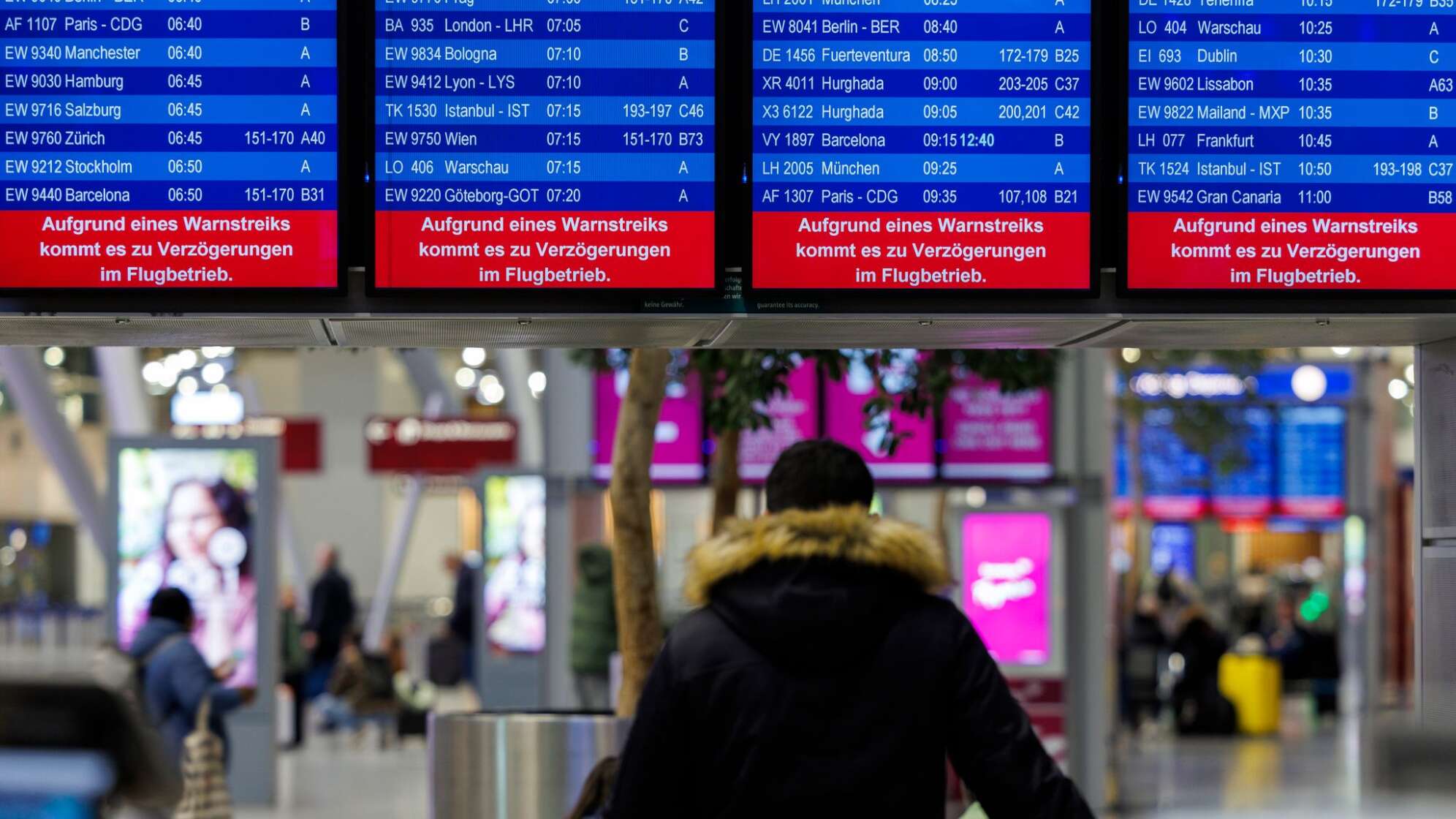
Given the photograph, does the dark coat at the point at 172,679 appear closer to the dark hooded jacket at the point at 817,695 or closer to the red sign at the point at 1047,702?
the dark hooded jacket at the point at 817,695

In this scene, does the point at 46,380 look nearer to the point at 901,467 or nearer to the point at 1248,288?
the point at 901,467

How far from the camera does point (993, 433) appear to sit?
13.2m

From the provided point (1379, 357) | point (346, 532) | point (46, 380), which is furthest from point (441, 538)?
point (46, 380)

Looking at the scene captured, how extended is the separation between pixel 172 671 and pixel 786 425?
18.6 feet

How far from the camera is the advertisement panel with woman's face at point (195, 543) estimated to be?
536 inches

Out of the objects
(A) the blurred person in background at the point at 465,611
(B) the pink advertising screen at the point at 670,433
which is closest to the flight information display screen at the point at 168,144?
(B) the pink advertising screen at the point at 670,433

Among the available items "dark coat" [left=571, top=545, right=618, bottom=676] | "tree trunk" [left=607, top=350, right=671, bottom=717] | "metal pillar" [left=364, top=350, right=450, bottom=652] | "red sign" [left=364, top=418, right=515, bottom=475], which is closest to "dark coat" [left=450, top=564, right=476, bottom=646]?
"red sign" [left=364, top=418, right=515, bottom=475]

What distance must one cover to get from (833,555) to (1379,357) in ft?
80.4

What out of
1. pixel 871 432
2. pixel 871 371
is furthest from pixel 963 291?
pixel 871 432

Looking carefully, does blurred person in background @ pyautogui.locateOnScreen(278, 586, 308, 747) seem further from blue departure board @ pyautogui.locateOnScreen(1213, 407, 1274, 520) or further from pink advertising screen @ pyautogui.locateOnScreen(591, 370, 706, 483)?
blue departure board @ pyautogui.locateOnScreen(1213, 407, 1274, 520)

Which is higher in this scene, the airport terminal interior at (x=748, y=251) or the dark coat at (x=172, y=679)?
the airport terminal interior at (x=748, y=251)

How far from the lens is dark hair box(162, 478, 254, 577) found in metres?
13.7

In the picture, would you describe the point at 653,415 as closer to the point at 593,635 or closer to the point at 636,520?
the point at 636,520

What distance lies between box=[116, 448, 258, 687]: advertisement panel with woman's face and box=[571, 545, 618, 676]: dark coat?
229 centimetres
